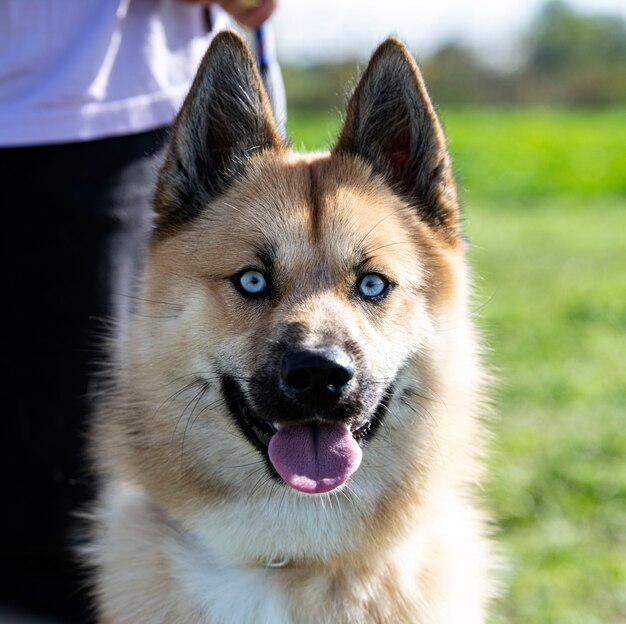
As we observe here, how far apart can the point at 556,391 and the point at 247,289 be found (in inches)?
158

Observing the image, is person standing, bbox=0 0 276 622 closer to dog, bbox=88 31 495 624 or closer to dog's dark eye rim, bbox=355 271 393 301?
dog, bbox=88 31 495 624

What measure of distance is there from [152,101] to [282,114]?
56 cm

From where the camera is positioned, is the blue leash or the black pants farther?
the blue leash

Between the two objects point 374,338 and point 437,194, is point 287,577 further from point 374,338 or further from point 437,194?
point 437,194

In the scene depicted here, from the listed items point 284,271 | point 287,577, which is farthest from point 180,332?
point 287,577

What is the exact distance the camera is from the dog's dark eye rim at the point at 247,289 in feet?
8.90

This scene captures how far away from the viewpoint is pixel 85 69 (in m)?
2.98

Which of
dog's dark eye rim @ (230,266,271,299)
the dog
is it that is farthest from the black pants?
dog's dark eye rim @ (230,266,271,299)

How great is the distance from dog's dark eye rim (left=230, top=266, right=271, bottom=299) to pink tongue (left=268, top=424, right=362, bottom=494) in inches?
15.6

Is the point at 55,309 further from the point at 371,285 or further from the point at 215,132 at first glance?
the point at 371,285

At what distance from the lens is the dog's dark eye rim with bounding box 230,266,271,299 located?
2713 mm

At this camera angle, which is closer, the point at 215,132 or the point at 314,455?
the point at 314,455

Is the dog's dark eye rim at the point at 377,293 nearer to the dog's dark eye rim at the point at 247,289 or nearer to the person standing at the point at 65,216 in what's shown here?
the dog's dark eye rim at the point at 247,289

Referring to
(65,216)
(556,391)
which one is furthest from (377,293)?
(556,391)
